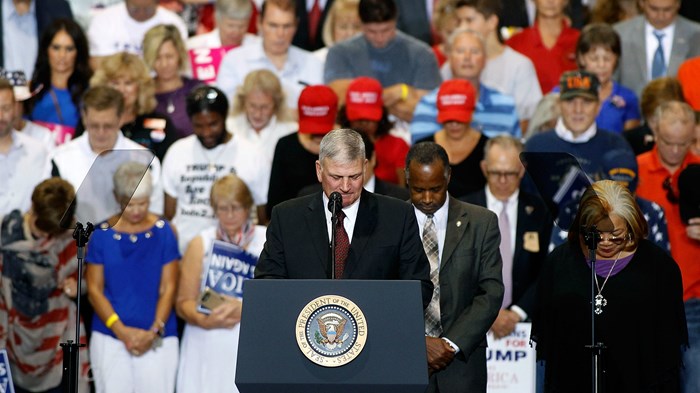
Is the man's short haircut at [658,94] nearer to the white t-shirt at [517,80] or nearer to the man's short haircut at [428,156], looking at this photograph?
the white t-shirt at [517,80]

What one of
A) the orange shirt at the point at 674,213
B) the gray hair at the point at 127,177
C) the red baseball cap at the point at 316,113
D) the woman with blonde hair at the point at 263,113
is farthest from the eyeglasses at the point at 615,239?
the woman with blonde hair at the point at 263,113

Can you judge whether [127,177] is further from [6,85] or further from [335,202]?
[6,85]

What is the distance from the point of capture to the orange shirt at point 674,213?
8.56 metres

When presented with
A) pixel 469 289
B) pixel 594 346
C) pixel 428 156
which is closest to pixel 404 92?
pixel 428 156

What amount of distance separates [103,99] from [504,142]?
2.89 m

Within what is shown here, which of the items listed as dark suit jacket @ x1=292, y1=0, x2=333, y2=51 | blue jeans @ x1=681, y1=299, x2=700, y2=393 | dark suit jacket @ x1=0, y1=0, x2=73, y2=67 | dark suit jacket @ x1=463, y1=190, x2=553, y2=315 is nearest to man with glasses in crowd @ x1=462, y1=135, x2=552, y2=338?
dark suit jacket @ x1=463, y1=190, x2=553, y2=315

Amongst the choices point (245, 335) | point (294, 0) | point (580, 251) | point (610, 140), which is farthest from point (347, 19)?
point (245, 335)

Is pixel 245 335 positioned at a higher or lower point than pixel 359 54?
lower

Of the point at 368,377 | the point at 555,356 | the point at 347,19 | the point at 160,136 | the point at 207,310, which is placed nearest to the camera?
the point at 368,377

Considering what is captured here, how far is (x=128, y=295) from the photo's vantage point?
354 inches

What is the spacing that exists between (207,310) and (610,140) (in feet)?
9.88

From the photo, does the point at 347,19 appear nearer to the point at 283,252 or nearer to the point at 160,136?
the point at 160,136

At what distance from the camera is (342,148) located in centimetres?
603

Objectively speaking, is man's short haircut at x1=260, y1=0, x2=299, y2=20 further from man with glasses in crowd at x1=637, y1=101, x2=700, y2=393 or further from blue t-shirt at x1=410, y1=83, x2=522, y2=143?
man with glasses in crowd at x1=637, y1=101, x2=700, y2=393
